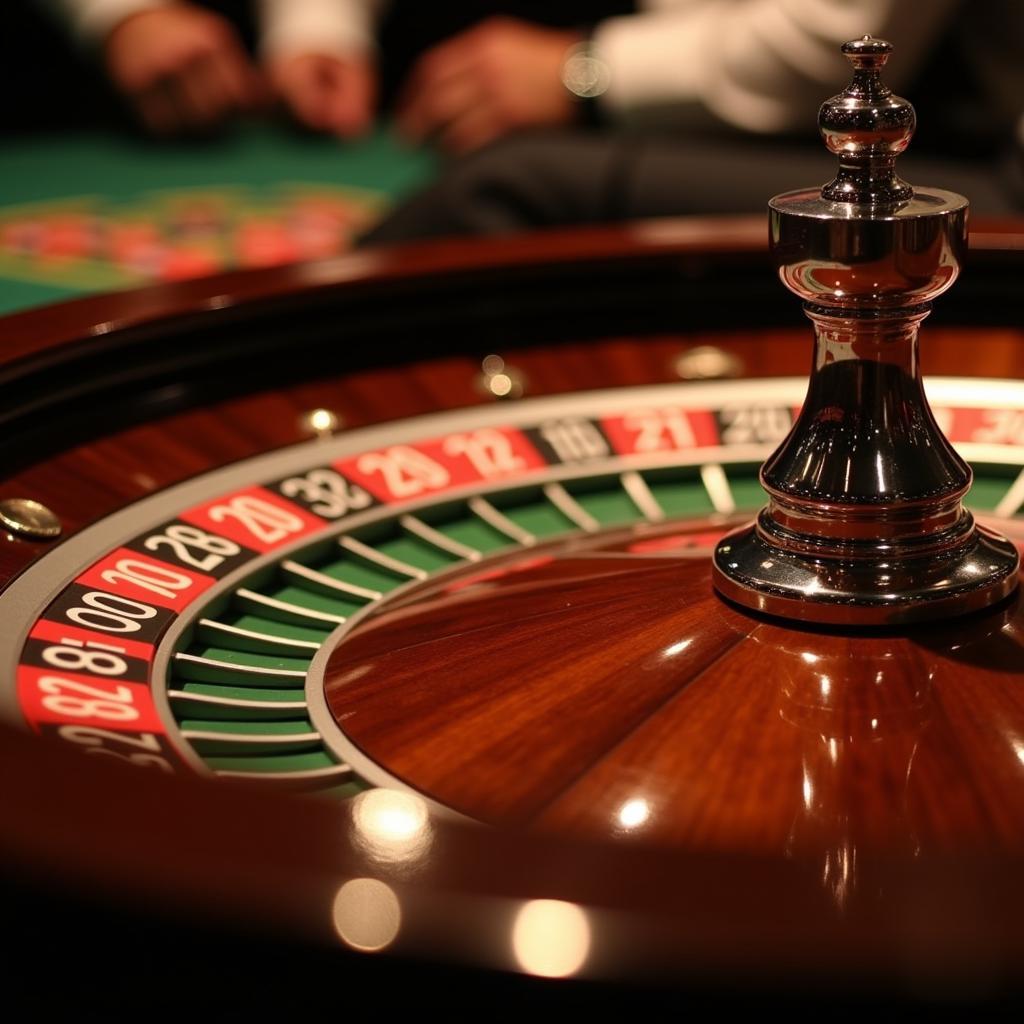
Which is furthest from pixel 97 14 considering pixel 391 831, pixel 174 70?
pixel 391 831

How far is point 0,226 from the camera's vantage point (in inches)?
98.0

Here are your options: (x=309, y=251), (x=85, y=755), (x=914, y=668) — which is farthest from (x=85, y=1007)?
(x=309, y=251)

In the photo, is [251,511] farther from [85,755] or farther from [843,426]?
[85,755]

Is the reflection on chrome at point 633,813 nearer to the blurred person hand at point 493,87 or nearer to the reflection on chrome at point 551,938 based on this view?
the reflection on chrome at point 551,938

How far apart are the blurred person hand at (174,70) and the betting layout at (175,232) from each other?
1.54 feet

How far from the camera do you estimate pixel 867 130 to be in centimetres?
89

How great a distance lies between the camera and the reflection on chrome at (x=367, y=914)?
45 cm

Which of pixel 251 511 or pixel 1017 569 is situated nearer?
pixel 1017 569

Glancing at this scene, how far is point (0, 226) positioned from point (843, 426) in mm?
1866

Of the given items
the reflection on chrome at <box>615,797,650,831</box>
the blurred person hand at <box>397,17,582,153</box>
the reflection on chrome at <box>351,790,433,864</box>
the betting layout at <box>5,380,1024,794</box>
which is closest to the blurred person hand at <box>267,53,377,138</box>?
the blurred person hand at <box>397,17,582,153</box>

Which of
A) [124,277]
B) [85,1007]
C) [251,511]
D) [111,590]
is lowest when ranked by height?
[85,1007]

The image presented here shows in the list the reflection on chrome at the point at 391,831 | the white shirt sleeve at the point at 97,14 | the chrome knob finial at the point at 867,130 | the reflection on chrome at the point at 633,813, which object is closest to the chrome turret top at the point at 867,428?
the chrome knob finial at the point at 867,130

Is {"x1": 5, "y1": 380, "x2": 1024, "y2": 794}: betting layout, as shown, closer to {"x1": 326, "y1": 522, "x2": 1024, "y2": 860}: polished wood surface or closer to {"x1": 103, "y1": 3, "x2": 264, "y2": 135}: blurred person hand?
{"x1": 326, "y1": 522, "x2": 1024, "y2": 860}: polished wood surface

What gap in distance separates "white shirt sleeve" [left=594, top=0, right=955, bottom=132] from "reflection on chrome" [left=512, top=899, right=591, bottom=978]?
190 centimetres
